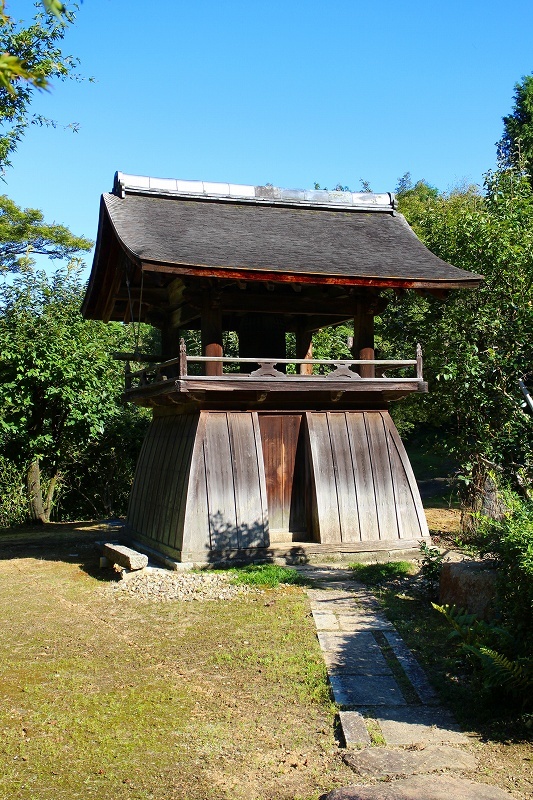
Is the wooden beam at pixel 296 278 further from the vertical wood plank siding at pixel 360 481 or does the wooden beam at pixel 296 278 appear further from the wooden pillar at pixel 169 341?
the wooden pillar at pixel 169 341

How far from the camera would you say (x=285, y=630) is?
8.76 metres

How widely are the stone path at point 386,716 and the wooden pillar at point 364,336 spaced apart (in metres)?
4.61

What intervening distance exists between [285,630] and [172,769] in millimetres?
3491

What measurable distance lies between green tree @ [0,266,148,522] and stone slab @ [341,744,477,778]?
13165 millimetres

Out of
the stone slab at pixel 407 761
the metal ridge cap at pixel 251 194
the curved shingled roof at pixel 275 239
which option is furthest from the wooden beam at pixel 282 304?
the stone slab at pixel 407 761

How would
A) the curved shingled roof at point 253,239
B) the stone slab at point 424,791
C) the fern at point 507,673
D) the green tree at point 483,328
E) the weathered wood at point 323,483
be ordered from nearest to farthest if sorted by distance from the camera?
the stone slab at point 424,791 → the fern at point 507,673 → the curved shingled roof at point 253,239 → the weathered wood at point 323,483 → the green tree at point 483,328

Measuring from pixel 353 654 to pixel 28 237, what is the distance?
25654mm

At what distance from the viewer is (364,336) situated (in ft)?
43.2

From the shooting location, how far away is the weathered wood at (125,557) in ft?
38.2

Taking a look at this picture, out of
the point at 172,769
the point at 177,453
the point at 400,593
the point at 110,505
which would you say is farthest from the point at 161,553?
the point at 110,505

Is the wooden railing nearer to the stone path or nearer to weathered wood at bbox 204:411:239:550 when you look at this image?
weathered wood at bbox 204:411:239:550

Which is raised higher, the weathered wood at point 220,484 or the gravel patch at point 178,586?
the weathered wood at point 220,484

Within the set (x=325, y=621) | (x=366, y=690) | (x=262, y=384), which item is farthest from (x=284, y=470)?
(x=366, y=690)

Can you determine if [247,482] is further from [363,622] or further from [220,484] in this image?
[363,622]
